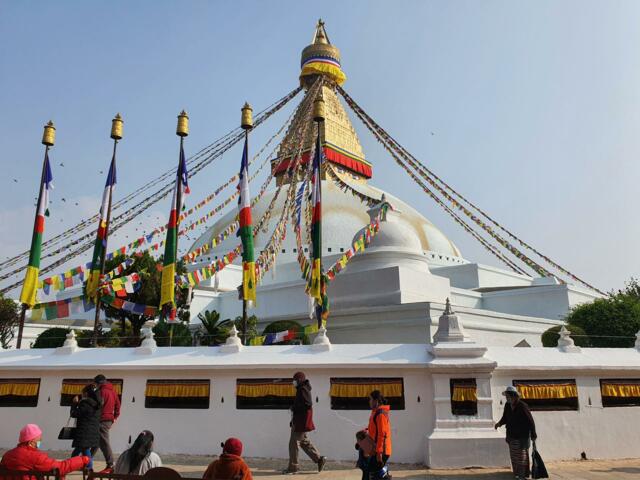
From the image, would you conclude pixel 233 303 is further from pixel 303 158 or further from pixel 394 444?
pixel 394 444

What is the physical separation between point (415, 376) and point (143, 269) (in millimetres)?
14970

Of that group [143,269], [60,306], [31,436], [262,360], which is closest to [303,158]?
[143,269]

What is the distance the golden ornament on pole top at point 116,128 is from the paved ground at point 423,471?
1025 cm

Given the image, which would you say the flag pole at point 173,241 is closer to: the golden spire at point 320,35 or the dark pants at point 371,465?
the dark pants at point 371,465

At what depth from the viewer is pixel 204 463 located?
8.54 meters

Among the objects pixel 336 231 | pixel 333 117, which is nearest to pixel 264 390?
pixel 336 231

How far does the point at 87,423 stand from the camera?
22.7 ft

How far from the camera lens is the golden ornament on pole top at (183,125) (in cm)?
1544

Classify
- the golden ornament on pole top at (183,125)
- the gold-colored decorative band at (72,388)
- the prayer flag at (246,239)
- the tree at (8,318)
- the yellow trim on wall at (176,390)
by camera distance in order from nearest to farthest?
the yellow trim on wall at (176,390)
the gold-colored decorative band at (72,388)
the prayer flag at (246,239)
the golden ornament on pole top at (183,125)
the tree at (8,318)

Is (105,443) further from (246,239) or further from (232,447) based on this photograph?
(246,239)

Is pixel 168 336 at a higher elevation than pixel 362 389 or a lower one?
higher

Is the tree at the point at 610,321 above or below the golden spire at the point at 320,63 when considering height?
below

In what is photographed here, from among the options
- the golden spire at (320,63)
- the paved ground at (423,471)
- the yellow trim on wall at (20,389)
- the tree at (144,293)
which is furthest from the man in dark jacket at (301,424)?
the golden spire at (320,63)

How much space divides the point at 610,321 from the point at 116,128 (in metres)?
16.3
